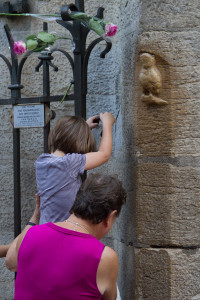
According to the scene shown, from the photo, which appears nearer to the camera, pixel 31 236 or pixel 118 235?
pixel 31 236

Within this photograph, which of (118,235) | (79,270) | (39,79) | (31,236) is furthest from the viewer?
(39,79)

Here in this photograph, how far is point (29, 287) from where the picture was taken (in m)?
1.64

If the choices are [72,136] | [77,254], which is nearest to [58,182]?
[72,136]

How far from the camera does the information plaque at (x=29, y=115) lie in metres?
2.60

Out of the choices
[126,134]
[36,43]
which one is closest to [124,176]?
[126,134]

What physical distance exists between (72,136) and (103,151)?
0.50 feet

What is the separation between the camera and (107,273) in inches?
63.8

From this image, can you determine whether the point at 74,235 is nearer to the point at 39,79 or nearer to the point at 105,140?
the point at 105,140

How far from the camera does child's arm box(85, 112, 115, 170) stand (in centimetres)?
216

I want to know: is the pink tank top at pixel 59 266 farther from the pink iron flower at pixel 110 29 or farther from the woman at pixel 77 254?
the pink iron flower at pixel 110 29

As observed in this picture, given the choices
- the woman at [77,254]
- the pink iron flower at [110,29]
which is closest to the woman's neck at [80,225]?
the woman at [77,254]

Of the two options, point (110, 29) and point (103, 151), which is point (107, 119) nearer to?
point (103, 151)

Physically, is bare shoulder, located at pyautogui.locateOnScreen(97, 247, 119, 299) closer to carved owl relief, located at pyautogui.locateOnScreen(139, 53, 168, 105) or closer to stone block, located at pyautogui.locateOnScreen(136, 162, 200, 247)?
stone block, located at pyautogui.locateOnScreen(136, 162, 200, 247)

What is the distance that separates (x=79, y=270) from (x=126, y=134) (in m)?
0.98
